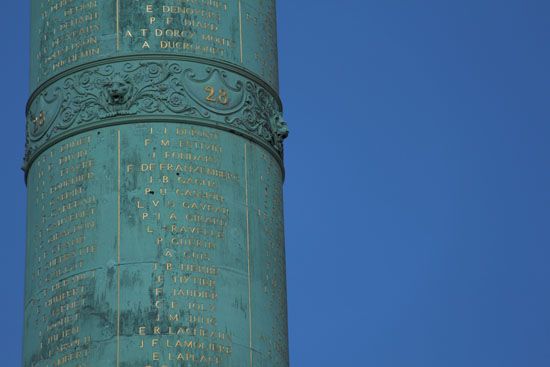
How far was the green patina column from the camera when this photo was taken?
1485 inches

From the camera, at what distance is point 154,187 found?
38562 mm

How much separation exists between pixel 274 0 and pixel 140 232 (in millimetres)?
6915

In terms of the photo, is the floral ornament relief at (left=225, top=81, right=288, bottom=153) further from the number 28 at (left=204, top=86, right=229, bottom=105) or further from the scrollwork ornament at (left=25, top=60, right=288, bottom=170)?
the number 28 at (left=204, top=86, right=229, bottom=105)

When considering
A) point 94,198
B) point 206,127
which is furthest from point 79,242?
point 206,127

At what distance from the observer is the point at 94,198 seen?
38.7 metres

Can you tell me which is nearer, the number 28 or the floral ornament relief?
the number 28

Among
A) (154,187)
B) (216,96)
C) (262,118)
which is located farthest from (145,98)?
(262,118)

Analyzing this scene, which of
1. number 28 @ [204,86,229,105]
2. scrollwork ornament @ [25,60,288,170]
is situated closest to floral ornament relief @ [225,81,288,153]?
scrollwork ornament @ [25,60,288,170]

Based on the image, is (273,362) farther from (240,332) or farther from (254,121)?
(254,121)

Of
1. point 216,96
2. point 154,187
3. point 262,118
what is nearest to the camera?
point 154,187

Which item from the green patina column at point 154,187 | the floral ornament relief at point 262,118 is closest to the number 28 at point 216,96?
the green patina column at point 154,187

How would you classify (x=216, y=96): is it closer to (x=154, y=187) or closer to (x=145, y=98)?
(x=145, y=98)

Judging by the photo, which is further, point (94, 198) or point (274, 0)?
point (274, 0)

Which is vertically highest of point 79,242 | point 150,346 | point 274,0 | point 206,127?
point 274,0
